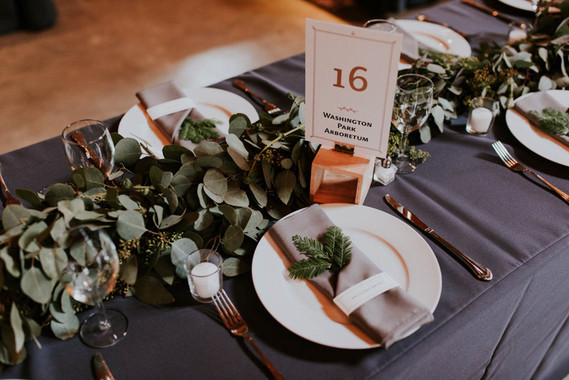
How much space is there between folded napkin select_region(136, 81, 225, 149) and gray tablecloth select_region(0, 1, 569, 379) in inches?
5.3

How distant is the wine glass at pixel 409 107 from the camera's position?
1183 millimetres

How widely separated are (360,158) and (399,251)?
0.24 m

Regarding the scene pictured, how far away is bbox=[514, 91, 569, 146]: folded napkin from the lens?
1425 mm

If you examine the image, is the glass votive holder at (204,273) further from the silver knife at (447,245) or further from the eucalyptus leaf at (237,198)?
the silver knife at (447,245)

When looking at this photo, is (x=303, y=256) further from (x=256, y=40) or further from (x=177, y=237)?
(x=256, y=40)

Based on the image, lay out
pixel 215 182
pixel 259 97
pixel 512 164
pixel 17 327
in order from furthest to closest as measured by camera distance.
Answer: pixel 259 97
pixel 512 164
pixel 215 182
pixel 17 327

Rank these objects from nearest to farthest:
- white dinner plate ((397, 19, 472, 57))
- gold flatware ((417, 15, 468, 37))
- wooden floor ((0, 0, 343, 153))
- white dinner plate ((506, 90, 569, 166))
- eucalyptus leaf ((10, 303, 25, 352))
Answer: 1. eucalyptus leaf ((10, 303, 25, 352))
2. white dinner plate ((506, 90, 569, 166))
3. white dinner plate ((397, 19, 472, 57))
4. gold flatware ((417, 15, 468, 37))
5. wooden floor ((0, 0, 343, 153))

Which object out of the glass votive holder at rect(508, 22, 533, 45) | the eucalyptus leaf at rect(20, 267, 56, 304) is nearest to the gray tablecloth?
the eucalyptus leaf at rect(20, 267, 56, 304)

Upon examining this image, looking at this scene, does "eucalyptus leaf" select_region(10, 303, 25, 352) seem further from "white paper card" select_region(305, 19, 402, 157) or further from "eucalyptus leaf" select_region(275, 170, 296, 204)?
"white paper card" select_region(305, 19, 402, 157)

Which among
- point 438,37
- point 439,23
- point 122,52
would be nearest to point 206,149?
point 438,37

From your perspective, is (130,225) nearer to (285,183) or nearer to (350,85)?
(285,183)

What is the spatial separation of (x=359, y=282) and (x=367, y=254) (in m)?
0.11

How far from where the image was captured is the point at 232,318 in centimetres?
94

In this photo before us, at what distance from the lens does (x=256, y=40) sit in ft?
12.8
